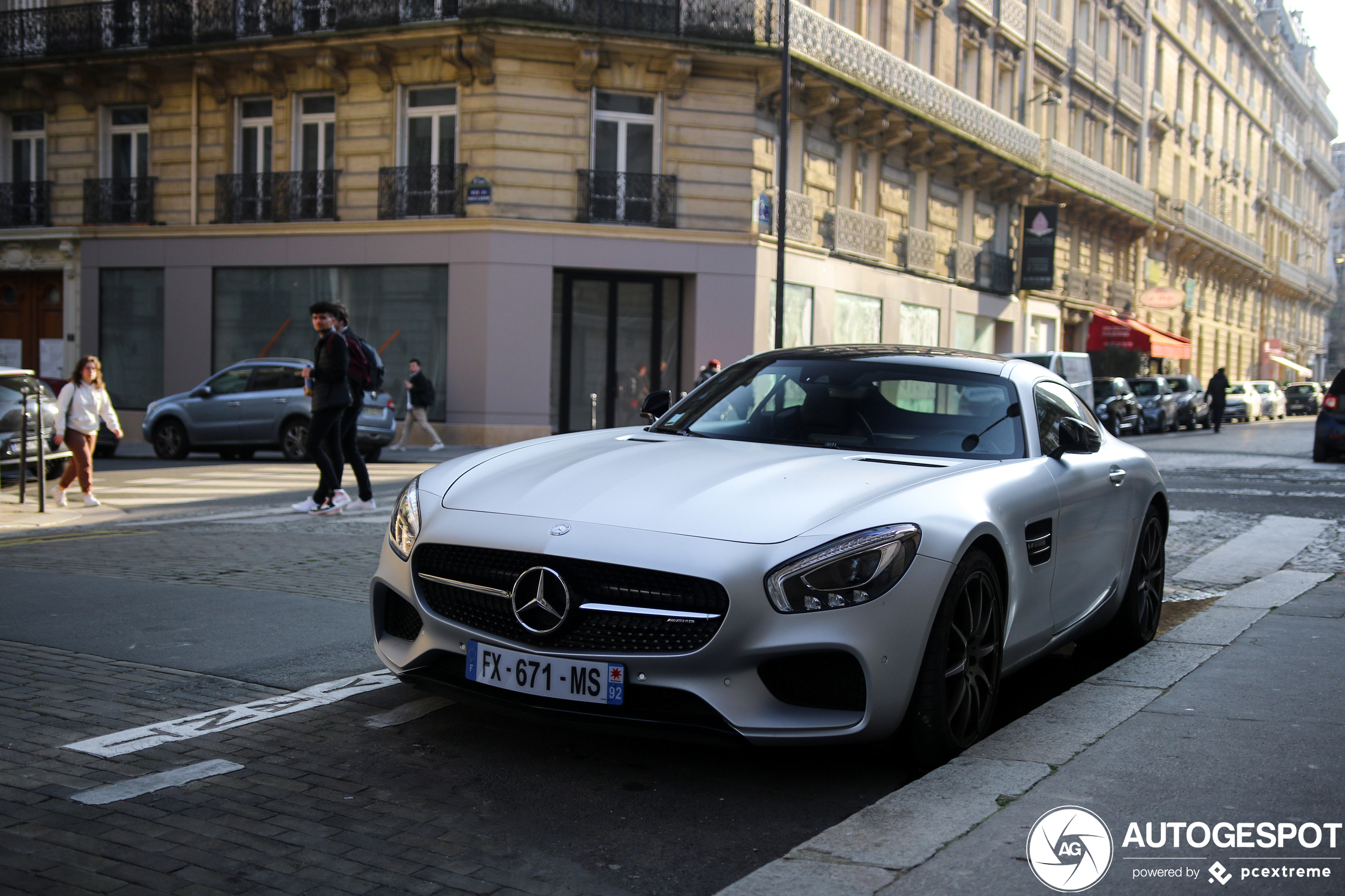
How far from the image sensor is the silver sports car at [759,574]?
142 inches

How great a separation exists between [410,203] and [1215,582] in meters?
18.7

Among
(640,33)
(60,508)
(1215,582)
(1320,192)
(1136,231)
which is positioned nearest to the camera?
(1215,582)

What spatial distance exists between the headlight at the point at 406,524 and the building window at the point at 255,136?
2253 centimetres

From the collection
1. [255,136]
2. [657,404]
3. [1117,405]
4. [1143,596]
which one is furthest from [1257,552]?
[1117,405]

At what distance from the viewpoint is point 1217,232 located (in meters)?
57.6

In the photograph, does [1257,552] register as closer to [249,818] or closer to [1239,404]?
[249,818]

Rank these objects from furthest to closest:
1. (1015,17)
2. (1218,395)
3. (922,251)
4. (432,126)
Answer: (1015,17) < (1218,395) < (922,251) < (432,126)

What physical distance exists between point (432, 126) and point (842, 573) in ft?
72.0

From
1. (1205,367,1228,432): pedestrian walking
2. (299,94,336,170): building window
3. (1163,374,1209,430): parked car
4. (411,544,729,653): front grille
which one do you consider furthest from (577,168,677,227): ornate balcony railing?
(411,544,729,653): front grille

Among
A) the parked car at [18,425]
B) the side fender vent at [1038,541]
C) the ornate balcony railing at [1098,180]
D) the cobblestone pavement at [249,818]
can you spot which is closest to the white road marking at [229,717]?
the cobblestone pavement at [249,818]

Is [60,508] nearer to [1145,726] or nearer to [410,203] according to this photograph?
[1145,726]

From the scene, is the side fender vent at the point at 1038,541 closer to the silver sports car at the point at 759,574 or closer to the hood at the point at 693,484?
the silver sports car at the point at 759,574

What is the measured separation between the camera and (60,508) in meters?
12.0

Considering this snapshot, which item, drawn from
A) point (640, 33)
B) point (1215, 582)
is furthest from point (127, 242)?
point (1215, 582)
